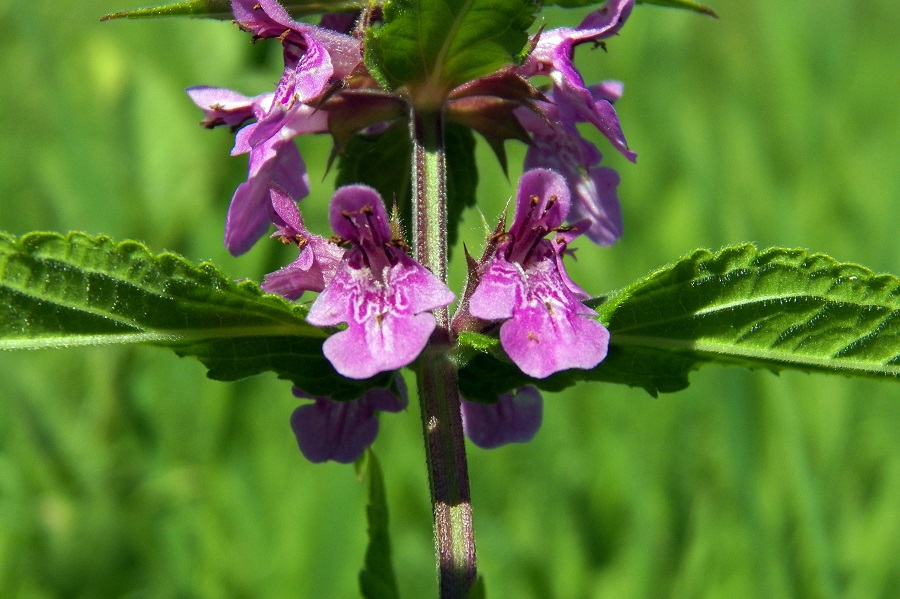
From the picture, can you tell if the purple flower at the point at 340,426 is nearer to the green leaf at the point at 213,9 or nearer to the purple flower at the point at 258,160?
the purple flower at the point at 258,160

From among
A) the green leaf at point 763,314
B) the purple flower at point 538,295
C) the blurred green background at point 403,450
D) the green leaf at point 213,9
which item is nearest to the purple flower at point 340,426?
the green leaf at point 763,314

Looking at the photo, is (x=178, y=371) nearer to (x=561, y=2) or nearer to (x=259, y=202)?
(x=259, y=202)

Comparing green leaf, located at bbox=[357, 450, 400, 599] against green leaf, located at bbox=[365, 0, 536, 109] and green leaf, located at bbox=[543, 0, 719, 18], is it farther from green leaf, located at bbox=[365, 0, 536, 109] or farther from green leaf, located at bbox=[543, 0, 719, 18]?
green leaf, located at bbox=[543, 0, 719, 18]

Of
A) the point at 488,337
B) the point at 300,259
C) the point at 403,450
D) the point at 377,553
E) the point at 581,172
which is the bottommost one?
the point at 377,553

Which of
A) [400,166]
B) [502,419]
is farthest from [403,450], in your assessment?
[400,166]

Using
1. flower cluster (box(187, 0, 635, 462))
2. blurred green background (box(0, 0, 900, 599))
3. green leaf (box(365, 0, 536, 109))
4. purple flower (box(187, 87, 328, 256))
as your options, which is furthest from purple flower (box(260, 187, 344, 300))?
blurred green background (box(0, 0, 900, 599))

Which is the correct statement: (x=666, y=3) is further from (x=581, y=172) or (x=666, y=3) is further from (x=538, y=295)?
(x=538, y=295)

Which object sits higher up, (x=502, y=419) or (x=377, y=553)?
(x=502, y=419)
